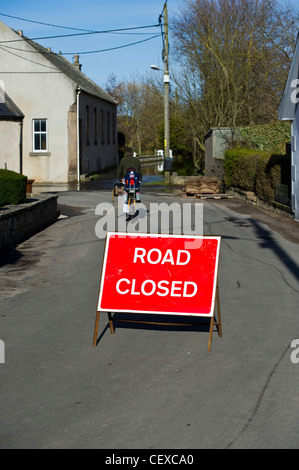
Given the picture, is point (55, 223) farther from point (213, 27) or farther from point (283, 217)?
point (213, 27)

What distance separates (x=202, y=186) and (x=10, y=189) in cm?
1287

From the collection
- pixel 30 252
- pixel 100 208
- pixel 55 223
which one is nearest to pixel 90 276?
pixel 30 252

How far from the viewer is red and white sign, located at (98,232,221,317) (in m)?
7.16

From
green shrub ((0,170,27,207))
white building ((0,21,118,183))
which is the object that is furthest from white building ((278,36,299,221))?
white building ((0,21,118,183))

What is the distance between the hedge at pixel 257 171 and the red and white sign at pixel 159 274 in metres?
13.2

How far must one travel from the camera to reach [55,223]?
19.2 metres

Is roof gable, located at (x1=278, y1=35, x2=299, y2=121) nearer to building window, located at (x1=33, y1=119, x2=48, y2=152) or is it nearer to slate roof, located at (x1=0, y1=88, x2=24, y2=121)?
slate roof, located at (x1=0, y1=88, x2=24, y2=121)

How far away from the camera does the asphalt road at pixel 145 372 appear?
4723 millimetres

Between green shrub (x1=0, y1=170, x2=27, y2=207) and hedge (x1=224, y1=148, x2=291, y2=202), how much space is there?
311 inches

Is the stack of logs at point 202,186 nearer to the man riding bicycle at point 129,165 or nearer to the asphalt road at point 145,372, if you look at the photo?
the man riding bicycle at point 129,165

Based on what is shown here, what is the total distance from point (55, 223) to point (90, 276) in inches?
332

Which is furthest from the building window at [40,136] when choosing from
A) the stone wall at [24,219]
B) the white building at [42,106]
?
the stone wall at [24,219]

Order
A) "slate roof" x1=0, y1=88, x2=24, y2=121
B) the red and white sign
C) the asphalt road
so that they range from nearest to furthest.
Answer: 1. the asphalt road
2. the red and white sign
3. "slate roof" x1=0, y1=88, x2=24, y2=121
